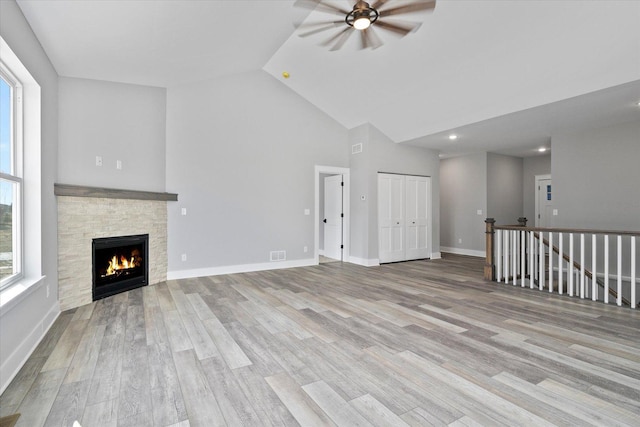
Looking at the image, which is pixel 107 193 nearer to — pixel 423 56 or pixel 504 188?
pixel 423 56

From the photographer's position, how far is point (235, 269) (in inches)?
233

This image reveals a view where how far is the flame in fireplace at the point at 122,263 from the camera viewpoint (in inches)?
177

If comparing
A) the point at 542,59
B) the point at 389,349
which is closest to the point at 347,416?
the point at 389,349

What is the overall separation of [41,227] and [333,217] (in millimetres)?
5448

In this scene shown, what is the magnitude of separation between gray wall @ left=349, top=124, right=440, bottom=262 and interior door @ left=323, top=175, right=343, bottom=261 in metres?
0.39

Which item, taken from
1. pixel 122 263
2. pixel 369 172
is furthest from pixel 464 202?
pixel 122 263

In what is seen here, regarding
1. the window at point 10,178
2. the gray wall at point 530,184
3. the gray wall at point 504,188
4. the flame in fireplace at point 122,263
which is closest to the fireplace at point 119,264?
the flame in fireplace at point 122,263

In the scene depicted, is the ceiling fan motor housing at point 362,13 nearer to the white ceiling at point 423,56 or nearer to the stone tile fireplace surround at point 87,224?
the white ceiling at point 423,56

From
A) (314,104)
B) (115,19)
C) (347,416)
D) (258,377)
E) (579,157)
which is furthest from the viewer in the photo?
(314,104)

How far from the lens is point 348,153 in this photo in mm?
7258

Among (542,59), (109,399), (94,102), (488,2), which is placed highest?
(488,2)

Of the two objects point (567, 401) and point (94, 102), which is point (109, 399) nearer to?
point (567, 401)

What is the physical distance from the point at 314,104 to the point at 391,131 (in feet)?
5.62

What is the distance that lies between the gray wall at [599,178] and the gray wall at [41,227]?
782cm
